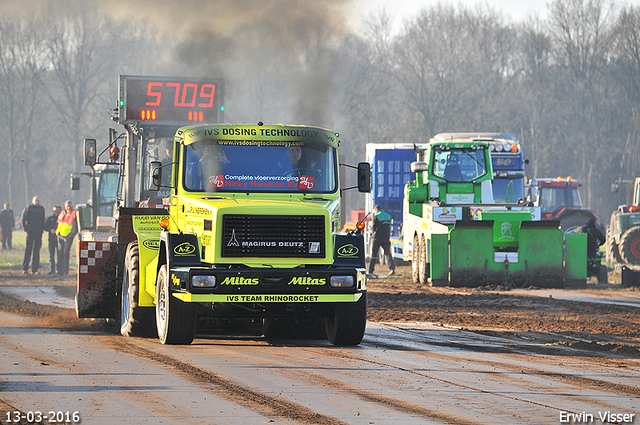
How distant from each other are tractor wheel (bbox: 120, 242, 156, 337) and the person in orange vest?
45.8 feet

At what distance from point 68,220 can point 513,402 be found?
19.6m

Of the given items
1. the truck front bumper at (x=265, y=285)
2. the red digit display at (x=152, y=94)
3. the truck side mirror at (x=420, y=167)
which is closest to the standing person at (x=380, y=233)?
the truck side mirror at (x=420, y=167)

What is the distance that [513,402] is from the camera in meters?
7.25

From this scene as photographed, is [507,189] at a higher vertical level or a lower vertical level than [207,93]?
lower

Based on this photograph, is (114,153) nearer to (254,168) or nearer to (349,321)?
(254,168)

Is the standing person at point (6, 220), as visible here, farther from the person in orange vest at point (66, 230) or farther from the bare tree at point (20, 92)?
the bare tree at point (20, 92)

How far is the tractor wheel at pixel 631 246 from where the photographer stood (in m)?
27.2

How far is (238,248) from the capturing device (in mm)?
9688

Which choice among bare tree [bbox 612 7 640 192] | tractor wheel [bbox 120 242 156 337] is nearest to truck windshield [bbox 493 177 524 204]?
tractor wheel [bbox 120 242 156 337]

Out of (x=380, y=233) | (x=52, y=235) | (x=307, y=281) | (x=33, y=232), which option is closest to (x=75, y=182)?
(x=33, y=232)

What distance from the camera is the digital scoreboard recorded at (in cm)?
1534

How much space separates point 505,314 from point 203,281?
716 cm

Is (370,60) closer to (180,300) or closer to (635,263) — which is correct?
(635,263)

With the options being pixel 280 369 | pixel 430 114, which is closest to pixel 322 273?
pixel 280 369
